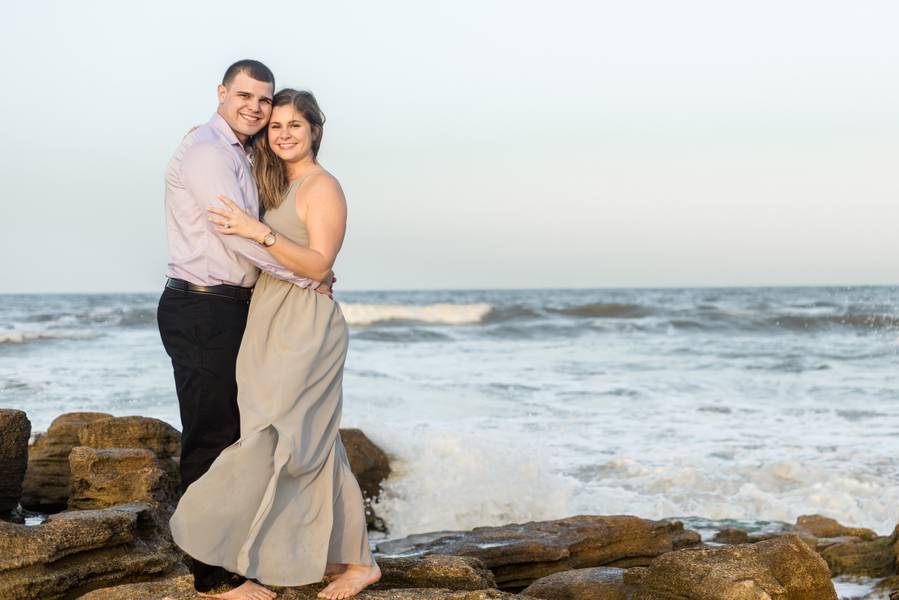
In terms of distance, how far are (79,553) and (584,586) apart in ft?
7.69

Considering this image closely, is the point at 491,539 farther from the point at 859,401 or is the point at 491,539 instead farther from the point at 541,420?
the point at 859,401

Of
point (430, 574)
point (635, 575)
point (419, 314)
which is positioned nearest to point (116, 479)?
point (430, 574)

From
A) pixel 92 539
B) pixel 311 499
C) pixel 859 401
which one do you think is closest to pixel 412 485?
pixel 92 539

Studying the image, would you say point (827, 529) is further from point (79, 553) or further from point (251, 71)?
point (251, 71)

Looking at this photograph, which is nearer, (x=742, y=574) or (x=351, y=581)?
(x=351, y=581)

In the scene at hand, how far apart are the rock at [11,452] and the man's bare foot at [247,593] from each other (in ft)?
7.58

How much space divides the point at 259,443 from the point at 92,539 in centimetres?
141

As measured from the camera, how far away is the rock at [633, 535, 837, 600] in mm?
3967

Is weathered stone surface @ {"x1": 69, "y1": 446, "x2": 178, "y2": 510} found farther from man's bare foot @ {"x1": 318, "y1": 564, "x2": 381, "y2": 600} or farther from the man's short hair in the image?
the man's short hair

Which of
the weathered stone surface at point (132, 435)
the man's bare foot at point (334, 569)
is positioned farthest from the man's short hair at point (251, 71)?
the weathered stone surface at point (132, 435)

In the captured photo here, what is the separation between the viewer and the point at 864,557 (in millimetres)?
5914

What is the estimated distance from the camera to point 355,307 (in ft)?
119

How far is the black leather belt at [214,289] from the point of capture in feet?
11.9

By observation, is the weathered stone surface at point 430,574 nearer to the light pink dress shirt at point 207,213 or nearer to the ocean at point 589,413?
the light pink dress shirt at point 207,213
